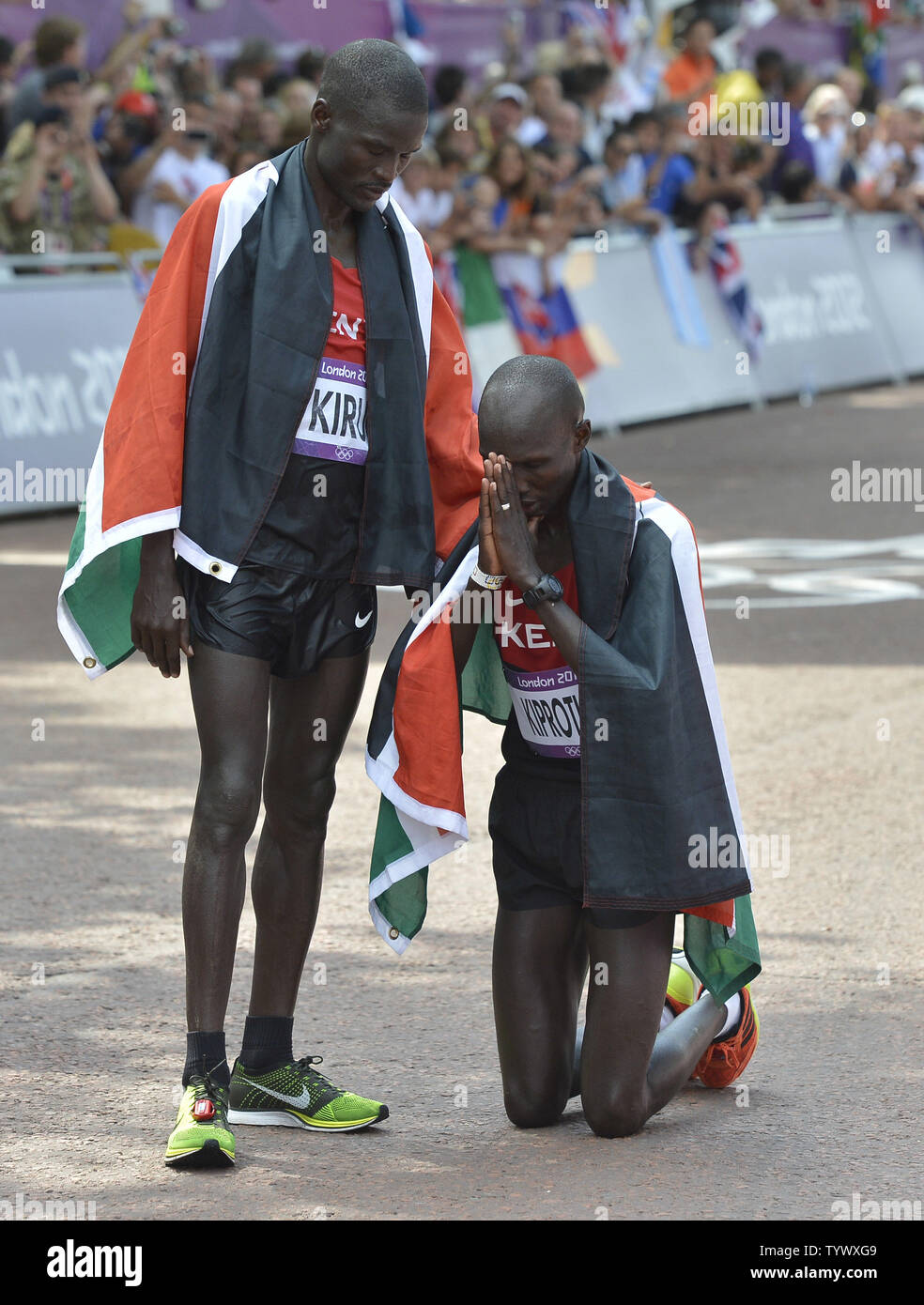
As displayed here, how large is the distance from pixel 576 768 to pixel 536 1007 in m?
0.53

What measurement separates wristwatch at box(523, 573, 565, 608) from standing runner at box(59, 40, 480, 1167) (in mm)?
333

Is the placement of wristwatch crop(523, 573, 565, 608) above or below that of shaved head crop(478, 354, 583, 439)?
below

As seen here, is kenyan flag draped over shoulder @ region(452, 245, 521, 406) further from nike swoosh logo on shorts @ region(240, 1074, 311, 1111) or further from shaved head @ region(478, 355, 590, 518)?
nike swoosh logo on shorts @ region(240, 1074, 311, 1111)

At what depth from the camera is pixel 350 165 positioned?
4.07 m

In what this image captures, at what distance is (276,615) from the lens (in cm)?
417

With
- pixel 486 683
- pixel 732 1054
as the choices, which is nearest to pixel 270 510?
pixel 486 683

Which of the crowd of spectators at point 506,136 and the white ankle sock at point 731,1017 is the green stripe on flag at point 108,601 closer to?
the white ankle sock at point 731,1017

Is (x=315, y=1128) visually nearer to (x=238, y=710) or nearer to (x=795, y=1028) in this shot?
(x=238, y=710)

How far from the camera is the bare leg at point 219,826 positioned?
409 centimetres

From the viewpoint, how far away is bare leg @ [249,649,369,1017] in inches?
170

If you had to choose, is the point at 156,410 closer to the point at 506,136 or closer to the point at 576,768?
the point at 576,768

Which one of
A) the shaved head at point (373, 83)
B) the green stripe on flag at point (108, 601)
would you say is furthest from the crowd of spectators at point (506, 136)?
the shaved head at point (373, 83)

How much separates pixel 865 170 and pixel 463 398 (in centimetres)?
1745

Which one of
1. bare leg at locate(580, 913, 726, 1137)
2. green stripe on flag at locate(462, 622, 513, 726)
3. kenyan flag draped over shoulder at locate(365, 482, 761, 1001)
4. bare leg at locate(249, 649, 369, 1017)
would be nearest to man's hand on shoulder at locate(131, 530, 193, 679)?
bare leg at locate(249, 649, 369, 1017)
